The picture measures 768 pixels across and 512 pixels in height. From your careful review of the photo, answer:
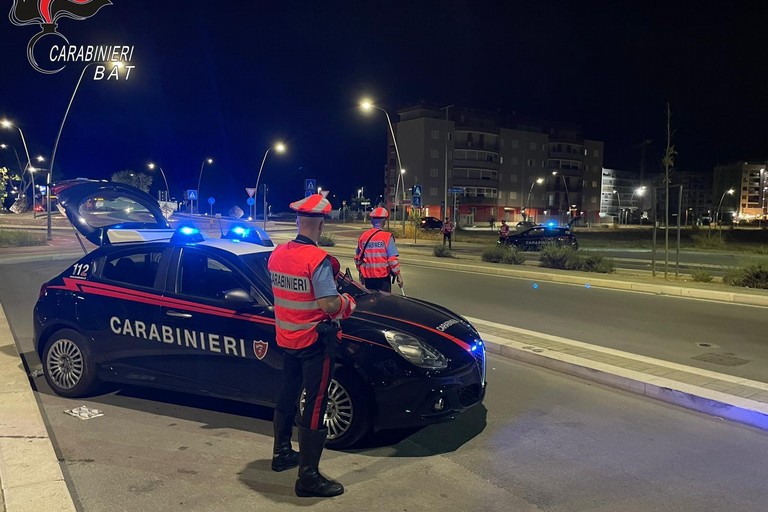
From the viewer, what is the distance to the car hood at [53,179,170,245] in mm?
9602

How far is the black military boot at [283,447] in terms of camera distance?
3728 millimetres

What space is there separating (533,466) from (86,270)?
424 centimetres

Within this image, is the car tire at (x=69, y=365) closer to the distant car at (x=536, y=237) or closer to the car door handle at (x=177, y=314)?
the car door handle at (x=177, y=314)

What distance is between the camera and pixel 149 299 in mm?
4926

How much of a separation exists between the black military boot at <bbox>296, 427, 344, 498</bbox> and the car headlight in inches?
37.1

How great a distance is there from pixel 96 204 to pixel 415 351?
8395 mm

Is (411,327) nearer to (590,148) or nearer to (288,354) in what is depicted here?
(288,354)

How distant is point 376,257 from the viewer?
307 inches

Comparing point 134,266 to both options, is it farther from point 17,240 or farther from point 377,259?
point 17,240

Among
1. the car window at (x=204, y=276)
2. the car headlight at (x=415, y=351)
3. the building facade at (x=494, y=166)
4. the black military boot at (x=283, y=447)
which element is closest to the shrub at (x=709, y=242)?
the car headlight at (x=415, y=351)

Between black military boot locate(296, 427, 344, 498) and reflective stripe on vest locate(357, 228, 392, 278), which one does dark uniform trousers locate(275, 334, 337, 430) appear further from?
reflective stripe on vest locate(357, 228, 392, 278)

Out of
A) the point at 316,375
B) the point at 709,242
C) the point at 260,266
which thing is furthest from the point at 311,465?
the point at 709,242

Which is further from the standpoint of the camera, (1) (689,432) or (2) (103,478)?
(1) (689,432)

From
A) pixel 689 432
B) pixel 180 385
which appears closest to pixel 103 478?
pixel 180 385
